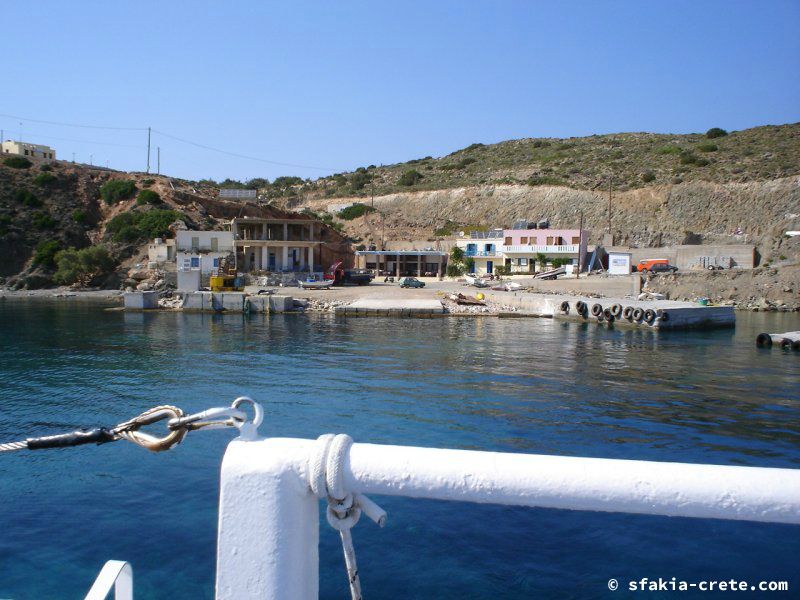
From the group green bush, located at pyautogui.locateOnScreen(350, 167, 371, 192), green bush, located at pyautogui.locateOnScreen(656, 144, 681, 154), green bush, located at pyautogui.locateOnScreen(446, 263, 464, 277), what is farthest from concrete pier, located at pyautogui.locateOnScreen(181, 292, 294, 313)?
green bush, located at pyautogui.locateOnScreen(656, 144, 681, 154)

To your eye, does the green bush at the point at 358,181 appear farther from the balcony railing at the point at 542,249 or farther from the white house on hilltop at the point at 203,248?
the white house on hilltop at the point at 203,248

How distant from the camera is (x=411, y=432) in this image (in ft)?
47.6

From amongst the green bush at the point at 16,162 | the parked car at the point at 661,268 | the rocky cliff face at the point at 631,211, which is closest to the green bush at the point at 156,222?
→ the green bush at the point at 16,162

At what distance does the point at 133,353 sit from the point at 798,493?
1101 inches

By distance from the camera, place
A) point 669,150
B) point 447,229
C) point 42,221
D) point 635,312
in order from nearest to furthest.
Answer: point 635,312 < point 42,221 < point 447,229 < point 669,150

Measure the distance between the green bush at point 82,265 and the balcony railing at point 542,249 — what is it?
3850 cm

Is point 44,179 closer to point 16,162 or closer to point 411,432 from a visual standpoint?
point 16,162

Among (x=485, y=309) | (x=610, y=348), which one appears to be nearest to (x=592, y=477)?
(x=610, y=348)

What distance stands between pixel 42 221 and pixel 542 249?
5061 cm

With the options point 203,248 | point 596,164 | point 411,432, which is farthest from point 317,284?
point 596,164

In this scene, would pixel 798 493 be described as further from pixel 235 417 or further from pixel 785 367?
pixel 785 367

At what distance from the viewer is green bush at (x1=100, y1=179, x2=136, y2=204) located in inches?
2847

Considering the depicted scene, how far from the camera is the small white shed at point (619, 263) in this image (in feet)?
187

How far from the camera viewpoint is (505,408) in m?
17.2
